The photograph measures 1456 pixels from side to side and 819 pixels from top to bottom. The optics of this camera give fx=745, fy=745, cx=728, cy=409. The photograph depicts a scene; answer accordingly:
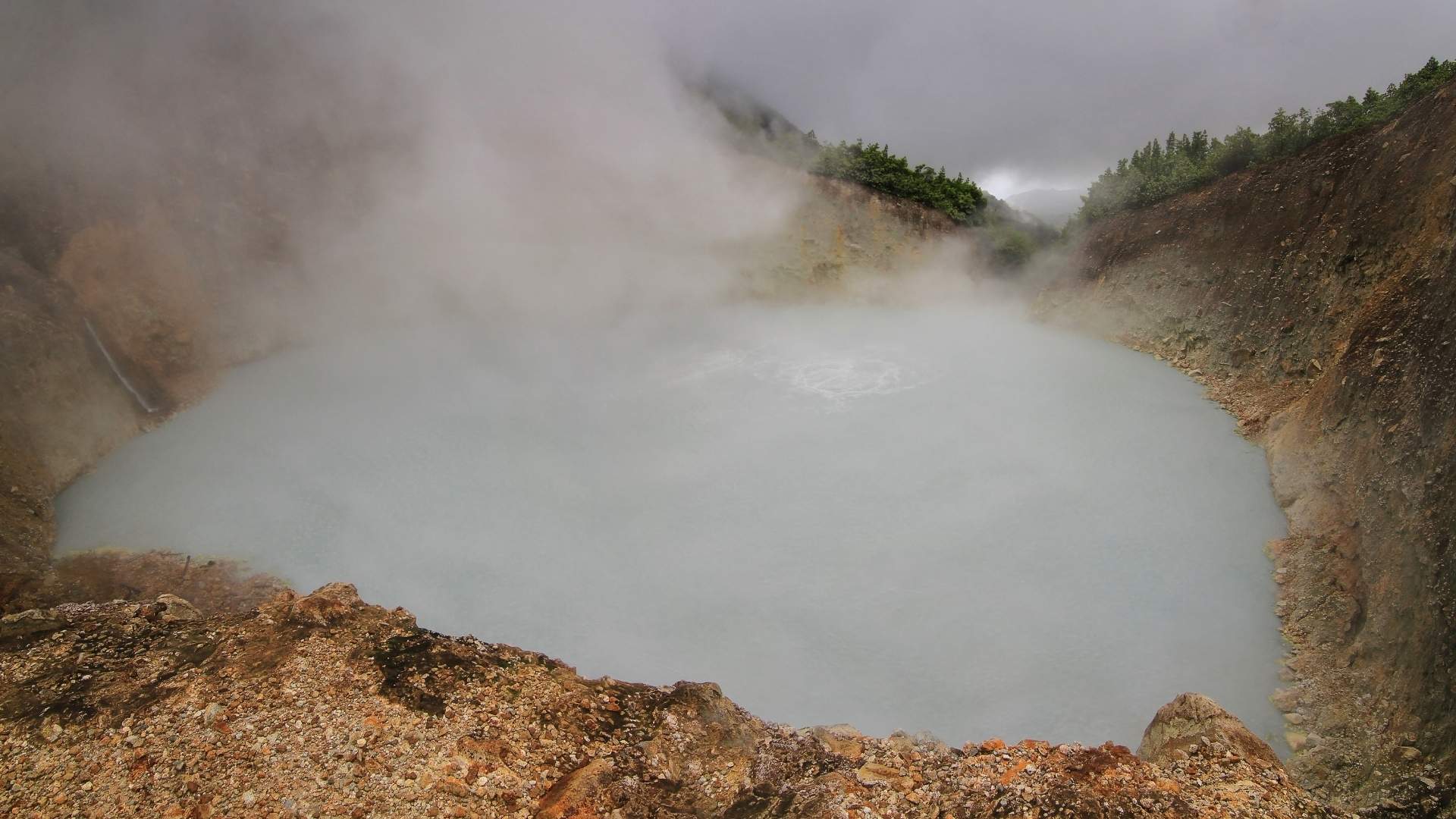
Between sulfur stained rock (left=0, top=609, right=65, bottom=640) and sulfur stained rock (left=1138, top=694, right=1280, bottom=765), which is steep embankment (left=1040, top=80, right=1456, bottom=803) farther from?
sulfur stained rock (left=0, top=609, right=65, bottom=640)

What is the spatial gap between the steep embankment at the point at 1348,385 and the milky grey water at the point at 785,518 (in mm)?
544

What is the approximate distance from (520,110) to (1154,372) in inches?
645

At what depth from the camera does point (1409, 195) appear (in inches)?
410

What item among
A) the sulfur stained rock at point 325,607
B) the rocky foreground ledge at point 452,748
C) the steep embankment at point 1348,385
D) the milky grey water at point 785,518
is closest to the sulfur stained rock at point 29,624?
the rocky foreground ledge at point 452,748

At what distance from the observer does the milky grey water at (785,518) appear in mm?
7289

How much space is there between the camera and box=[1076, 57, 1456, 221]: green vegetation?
40.5ft

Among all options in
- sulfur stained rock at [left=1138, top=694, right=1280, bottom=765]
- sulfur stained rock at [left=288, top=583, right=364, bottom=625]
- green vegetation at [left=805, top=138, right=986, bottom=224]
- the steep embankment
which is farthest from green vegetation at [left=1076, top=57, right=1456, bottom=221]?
sulfur stained rock at [left=288, top=583, right=364, bottom=625]

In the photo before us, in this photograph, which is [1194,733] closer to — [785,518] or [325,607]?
[785,518]

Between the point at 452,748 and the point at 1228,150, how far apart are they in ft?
60.4

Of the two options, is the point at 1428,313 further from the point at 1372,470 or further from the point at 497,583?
the point at 497,583

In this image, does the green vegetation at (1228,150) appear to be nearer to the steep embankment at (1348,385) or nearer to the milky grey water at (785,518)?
the steep embankment at (1348,385)

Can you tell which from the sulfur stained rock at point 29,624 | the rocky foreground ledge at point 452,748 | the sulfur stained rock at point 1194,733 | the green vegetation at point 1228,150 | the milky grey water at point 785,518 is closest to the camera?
the rocky foreground ledge at point 452,748

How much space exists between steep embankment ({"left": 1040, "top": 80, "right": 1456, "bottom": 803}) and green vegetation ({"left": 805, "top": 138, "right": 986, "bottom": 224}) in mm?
7030

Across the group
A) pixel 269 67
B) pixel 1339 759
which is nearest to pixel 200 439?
pixel 269 67
